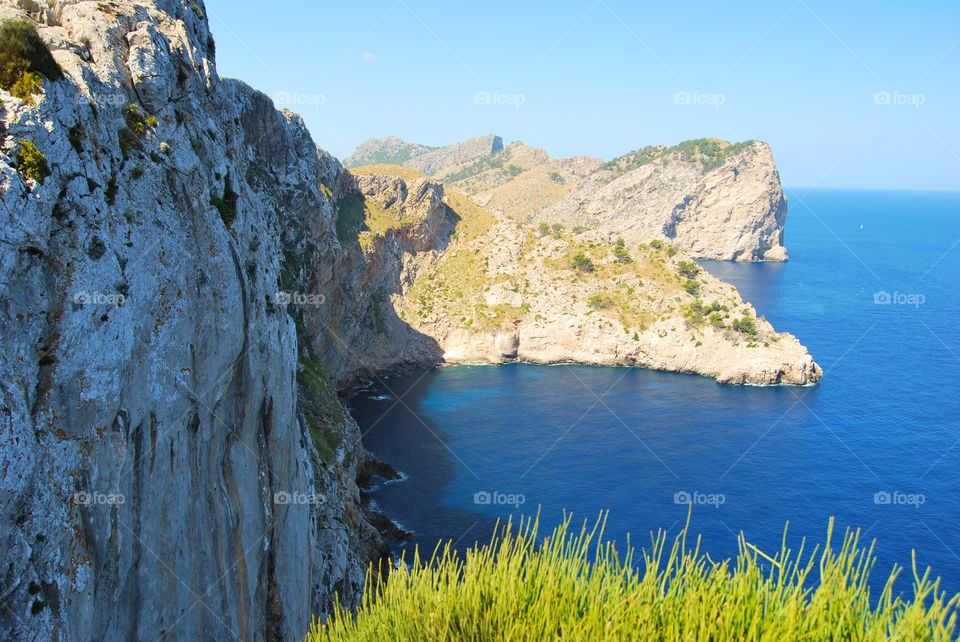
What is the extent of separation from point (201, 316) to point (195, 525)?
7577 mm

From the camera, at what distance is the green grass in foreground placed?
41.7ft

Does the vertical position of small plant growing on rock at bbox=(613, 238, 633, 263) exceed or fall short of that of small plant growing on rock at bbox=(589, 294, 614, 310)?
it exceeds it

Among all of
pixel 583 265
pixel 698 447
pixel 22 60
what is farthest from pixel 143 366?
pixel 583 265

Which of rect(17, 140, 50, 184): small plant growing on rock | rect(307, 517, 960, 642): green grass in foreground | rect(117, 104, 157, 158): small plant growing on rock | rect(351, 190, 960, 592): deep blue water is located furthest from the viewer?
rect(351, 190, 960, 592): deep blue water

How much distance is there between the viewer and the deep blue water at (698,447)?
6544 cm

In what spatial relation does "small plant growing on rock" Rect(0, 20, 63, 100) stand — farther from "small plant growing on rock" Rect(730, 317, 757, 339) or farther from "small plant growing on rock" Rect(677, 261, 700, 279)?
"small plant growing on rock" Rect(677, 261, 700, 279)

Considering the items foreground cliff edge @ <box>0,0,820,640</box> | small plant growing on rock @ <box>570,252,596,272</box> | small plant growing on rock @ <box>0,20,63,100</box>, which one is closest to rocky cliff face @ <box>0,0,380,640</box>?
foreground cliff edge @ <box>0,0,820,640</box>

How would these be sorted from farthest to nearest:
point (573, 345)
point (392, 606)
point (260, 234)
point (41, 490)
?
point (573, 345) → point (260, 234) → point (392, 606) → point (41, 490)

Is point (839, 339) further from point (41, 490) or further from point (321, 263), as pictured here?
point (41, 490)

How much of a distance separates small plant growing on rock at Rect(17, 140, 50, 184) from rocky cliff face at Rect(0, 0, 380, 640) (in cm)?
8

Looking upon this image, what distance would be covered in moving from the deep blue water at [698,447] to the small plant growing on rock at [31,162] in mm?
33914

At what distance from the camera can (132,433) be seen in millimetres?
20297

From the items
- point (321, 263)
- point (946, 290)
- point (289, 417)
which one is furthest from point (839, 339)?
point (289, 417)

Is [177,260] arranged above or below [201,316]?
above
